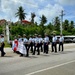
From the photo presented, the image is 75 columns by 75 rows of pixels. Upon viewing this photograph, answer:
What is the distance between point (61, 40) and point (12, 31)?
4030 cm

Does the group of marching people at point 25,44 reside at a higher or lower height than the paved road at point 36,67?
higher

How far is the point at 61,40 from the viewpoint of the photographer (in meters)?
26.4

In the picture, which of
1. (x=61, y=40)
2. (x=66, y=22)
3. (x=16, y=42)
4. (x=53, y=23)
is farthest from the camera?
(x=66, y=22)

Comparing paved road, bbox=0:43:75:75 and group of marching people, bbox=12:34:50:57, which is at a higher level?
group of marching people, bbox=12:34:50:57

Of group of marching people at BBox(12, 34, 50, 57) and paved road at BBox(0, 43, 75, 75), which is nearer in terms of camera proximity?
paved road at BBox(0, 43, 75, 75)

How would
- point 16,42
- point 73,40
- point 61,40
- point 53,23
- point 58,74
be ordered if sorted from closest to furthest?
1. point 58,74
2. point 16,42
3. point 61,40
4. point 73,40
5. point 53,23

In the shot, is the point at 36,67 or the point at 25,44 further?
the point at 25,44

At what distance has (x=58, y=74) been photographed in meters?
11.0

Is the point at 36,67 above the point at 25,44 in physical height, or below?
below

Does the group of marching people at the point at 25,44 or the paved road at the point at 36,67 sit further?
the group of marching people at the point at 25,44

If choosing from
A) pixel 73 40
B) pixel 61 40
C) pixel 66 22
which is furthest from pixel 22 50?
pixel 66 22

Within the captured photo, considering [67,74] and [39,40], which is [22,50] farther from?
[67,74]

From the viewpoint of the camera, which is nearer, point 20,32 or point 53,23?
point 20,32

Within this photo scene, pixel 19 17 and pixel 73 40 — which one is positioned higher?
pixel 19 17
